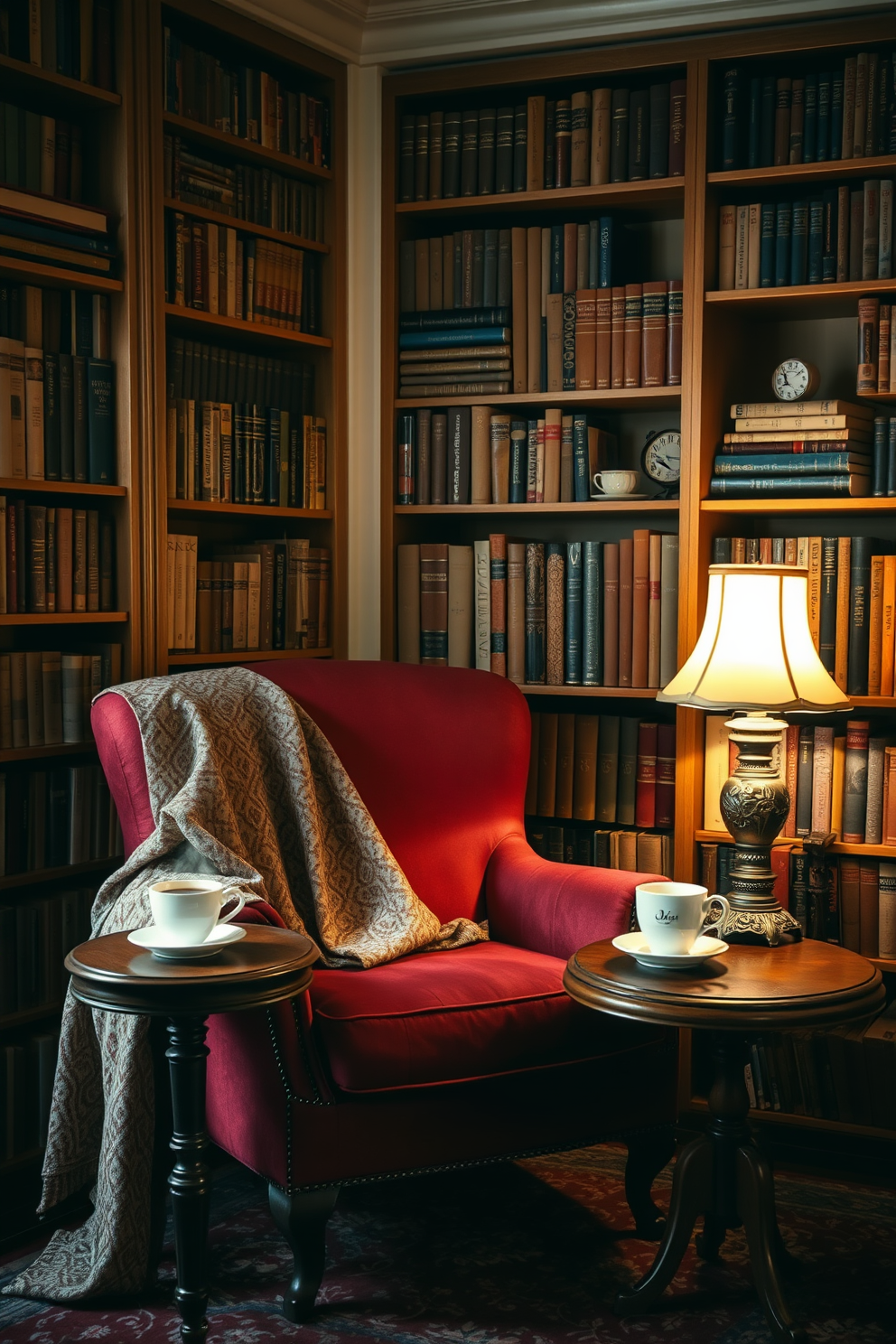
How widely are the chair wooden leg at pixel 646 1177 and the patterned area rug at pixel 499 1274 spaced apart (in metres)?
0.03

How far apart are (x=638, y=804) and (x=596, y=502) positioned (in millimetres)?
712

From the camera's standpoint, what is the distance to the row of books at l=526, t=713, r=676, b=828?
9.89 feet

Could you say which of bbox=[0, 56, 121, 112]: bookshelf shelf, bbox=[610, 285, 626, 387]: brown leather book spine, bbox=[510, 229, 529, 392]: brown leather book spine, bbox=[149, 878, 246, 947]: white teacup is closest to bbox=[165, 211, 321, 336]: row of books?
bbox=[0, 56, 121, 112]: bookshelf shelf

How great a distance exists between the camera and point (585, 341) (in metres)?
3.02

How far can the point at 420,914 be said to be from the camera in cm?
248

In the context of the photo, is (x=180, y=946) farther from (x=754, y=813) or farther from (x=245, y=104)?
(x=245, y=104)

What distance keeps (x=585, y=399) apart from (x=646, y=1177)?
168 cm

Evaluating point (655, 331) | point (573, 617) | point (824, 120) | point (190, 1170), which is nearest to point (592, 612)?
point (573, 617)

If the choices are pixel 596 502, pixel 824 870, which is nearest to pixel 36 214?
pixel 596 502

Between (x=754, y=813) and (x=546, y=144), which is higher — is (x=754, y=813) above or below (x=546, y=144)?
below

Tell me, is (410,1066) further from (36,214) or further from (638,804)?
(36,214)

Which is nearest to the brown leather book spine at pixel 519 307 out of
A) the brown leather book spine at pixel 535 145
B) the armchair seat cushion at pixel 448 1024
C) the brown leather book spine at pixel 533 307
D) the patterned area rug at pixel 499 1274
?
the brown leather book spine at pixel 533 307

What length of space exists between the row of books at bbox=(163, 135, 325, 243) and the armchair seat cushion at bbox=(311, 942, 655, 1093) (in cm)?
170

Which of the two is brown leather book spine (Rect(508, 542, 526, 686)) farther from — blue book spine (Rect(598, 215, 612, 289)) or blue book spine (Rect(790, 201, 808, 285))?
blue book spine (Rect(790, 201, 808, 285))
